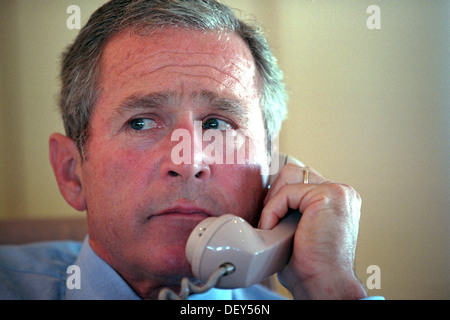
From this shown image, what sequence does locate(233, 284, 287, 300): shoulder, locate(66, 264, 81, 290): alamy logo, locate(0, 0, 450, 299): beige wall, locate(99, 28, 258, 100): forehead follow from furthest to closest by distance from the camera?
locate(0, 0, 450, 299): beige wall, locate(233, 284, 287, 300): shoulder, locate(66, 264, 81, 290): alamy logo, locate(99, 28, 258, 100): forehead

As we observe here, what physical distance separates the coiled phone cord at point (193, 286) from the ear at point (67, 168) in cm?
52

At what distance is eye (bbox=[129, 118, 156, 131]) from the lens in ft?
3.34

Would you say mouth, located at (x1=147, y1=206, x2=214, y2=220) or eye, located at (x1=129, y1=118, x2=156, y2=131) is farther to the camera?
eye, located at (x1=129, y1=118, x2=156, y2=131)

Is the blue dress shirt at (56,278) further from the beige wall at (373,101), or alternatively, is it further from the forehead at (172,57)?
the beige wall at (373,101)

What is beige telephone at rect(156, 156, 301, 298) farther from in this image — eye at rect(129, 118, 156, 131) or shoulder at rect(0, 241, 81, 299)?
shoulder at rect(0, 241, 81, 299)

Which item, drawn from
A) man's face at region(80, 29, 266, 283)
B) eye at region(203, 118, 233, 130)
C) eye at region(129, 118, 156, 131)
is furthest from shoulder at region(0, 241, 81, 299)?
eye at region(203, 118, 233, 130)

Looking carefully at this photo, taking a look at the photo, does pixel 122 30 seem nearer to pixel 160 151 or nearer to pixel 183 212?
pixel 160 151

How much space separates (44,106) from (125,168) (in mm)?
1172

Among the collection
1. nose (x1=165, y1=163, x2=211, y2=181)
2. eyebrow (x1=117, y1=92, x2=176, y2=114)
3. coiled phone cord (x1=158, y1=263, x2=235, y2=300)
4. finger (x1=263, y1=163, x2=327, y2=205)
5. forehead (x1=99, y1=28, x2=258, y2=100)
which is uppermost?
forehead (x1=99, y1=28, x2=258, y2=100)

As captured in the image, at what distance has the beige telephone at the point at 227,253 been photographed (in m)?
0.80

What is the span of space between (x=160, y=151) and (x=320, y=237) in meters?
0.41

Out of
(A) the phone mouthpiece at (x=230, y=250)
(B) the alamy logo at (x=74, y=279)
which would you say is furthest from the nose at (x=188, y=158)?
(B) the alamy logo at (x=74, y=279)

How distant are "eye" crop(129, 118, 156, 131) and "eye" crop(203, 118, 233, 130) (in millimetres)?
132
